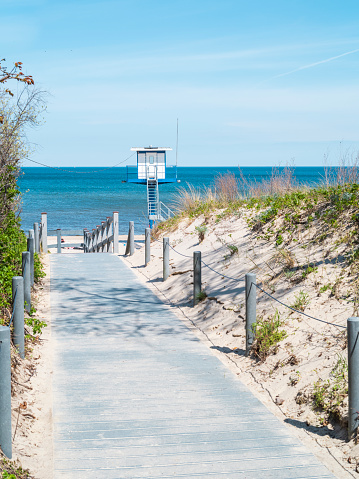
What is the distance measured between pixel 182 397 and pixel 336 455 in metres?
1.67

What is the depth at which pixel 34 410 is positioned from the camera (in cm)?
531

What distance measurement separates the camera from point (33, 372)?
6.28 meters

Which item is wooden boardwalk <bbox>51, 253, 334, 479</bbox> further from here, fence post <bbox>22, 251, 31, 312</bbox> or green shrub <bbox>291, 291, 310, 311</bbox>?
green shrub <bbox>291, 291, 310, 311</bbox>

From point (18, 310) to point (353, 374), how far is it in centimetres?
361

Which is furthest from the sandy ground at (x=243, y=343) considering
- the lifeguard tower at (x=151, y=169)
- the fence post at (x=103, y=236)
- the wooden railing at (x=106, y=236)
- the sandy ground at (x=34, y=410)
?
the lifeguard tower at (x=151, y=169)

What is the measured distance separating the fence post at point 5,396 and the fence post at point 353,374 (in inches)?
106

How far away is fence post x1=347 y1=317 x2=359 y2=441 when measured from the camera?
459 centimetres

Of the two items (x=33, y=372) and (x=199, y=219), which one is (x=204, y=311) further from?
(x=199, y=219)

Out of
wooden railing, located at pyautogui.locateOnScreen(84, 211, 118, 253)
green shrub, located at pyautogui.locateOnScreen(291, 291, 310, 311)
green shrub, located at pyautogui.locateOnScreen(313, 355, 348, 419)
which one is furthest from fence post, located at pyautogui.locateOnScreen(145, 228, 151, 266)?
green shrub, located at pyautogui.locateOnScreen(313, 355, 348, 419)

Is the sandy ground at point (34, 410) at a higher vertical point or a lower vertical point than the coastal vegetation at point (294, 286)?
lower

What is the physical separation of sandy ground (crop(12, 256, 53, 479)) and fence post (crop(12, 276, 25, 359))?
0.70 feet

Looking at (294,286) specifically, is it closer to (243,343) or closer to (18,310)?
(243,343)

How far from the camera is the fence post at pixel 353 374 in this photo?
4594 mm

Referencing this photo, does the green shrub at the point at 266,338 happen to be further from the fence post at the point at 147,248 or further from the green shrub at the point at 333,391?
the fence post at the point at 147,248
